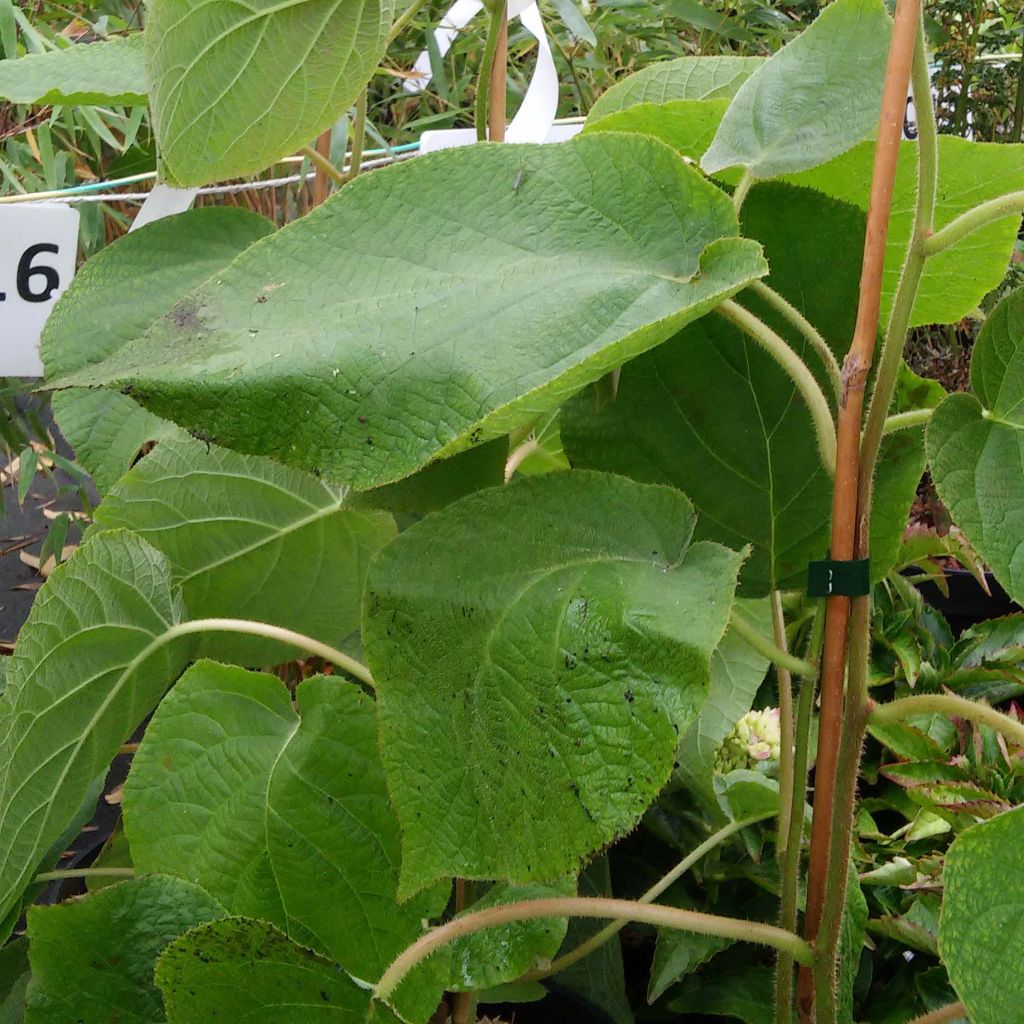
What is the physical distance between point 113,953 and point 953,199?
1.24ft

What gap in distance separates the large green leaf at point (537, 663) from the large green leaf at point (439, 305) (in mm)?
57

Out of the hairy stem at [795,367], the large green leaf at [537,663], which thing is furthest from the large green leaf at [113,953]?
the hairy stem at [795,367]

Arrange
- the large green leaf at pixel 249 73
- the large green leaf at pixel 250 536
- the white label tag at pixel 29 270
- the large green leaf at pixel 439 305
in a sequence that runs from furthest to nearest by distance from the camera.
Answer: the white label tag at pixel 29 270
the large green leaf at pixel 250 536
the large green leaf at pixel 249 73
the large green leaf at pixel 439 305

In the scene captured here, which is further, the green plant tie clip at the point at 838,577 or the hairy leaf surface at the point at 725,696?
the hairy leaf surface at the point at 725,696

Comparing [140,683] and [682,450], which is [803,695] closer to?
[682,450]

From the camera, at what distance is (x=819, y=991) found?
0.32m

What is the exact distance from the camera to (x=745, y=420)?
35 cm

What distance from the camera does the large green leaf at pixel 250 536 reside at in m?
0.45

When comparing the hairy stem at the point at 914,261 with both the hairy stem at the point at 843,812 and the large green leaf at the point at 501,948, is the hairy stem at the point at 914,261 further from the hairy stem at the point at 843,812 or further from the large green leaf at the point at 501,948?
the large green leaf at the point at 501,948

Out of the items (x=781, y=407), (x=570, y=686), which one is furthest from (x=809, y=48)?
(x=570, y=686)

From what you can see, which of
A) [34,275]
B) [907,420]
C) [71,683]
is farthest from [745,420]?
[34,275]

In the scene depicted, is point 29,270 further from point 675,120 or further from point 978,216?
point 978,216

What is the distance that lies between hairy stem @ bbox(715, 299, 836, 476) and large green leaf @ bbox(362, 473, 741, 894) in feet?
0.17

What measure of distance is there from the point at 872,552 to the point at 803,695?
6cm
